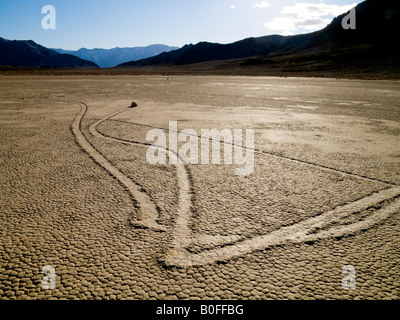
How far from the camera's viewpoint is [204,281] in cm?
159

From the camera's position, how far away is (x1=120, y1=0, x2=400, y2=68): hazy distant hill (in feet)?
150

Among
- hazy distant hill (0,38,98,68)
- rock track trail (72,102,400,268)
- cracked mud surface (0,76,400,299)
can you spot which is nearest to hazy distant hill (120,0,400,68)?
cracked mud surface (0,76,400,299)

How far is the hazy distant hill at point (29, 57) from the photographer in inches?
Answer: 6727

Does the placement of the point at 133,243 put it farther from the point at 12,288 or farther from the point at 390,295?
the point at 390,295

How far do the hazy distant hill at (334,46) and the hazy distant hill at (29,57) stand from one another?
63761 mm

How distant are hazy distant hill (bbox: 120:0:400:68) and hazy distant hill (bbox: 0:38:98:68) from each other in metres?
63.8

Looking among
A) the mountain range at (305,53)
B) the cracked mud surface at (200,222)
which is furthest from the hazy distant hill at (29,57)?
the cracked mud surface at (200,222)

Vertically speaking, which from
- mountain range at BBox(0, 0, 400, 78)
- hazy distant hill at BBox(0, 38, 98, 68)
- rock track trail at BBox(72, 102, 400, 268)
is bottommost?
rock track trail at BBox(72, 102, 400, 268)

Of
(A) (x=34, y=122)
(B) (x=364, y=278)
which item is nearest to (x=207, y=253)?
(B) (x=364, y=278)

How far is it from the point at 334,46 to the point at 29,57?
190417 millimetres

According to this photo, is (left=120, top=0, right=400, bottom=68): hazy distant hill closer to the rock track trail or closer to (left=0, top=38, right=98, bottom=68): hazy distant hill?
the rock track trail

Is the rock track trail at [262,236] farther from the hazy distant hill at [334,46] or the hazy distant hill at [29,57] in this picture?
the hazy distant hill at [29,57]

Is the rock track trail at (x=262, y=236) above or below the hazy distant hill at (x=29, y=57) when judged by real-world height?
below

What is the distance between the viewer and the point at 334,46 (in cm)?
7462
